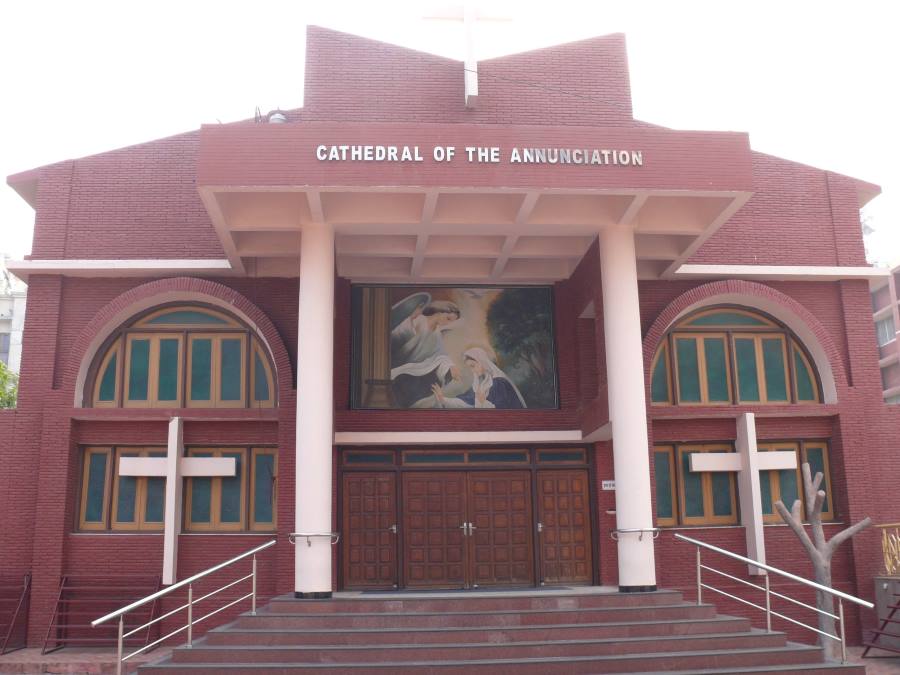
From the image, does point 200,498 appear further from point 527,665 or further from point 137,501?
point 527,665

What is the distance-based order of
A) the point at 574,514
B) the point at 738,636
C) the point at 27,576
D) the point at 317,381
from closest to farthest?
the point at 738,636 < the point at 317,381 < the point at 27,576 < the point at 574,514

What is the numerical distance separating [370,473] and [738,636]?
7018 millimetres

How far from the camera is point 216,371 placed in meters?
16.2

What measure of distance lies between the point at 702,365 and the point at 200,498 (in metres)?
9.26

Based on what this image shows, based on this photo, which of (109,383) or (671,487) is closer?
(109,383)

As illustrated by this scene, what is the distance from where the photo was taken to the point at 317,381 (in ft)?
43.2

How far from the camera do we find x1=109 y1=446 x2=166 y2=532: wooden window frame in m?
15.6

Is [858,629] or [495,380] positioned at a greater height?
[495,380]

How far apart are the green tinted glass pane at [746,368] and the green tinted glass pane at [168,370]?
10.1m

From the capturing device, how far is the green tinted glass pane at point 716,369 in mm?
16781

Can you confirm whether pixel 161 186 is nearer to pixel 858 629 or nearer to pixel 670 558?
pixel 670 558

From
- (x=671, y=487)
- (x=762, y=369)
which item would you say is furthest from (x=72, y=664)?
(x=762, y=369)

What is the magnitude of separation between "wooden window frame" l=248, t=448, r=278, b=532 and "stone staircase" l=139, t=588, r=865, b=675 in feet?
11.9

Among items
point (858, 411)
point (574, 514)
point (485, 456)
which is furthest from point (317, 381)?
point (858, 411)
